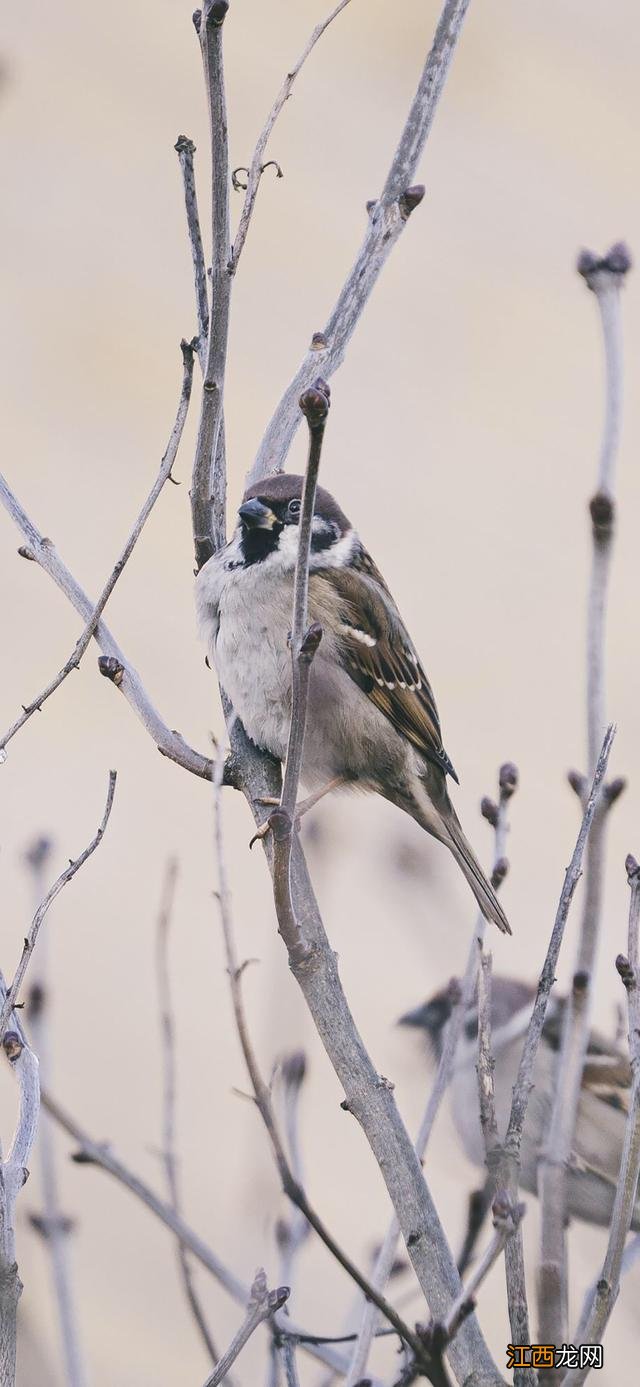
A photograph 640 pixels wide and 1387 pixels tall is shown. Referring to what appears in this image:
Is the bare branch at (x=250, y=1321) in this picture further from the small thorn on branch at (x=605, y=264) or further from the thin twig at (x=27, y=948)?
the small thorn on branch at (x=605, y=264)

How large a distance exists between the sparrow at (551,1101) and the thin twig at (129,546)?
888mm

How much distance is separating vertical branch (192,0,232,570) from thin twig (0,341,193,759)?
50 mm

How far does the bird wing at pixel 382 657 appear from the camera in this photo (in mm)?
2312

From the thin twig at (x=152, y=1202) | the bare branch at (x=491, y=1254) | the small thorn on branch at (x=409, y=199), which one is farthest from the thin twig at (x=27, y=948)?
the small thorn on branch at (x=409, y=199)

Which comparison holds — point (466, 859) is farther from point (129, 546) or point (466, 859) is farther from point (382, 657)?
point (129, 546)

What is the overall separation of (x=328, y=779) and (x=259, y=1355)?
32.5 inches

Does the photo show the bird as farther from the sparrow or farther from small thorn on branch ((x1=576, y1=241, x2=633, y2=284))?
small thorn on branch ((x1=576, y1=241, x2=633, y2=284))

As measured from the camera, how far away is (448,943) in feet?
5.57

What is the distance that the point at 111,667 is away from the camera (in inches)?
60.6

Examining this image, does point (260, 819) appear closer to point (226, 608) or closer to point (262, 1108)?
point (226, 608)

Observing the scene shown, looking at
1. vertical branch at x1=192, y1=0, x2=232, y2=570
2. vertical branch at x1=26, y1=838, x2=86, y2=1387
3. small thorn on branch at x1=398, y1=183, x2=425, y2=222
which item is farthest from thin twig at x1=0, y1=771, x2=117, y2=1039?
small thorn on branch at x1=398, y1=183, x2=425, y2=222

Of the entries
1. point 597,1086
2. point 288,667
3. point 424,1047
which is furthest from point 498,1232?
point 424,1047

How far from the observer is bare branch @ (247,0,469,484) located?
1.57m

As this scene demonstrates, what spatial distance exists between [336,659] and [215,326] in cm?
90
